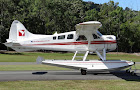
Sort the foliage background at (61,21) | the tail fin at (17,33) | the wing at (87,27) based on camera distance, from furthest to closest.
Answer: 1. the foliage background at (61,21)
2. the tail fin at (17,33)
3. the wing at (87,27)

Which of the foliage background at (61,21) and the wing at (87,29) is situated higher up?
the foliage background at (61,21)

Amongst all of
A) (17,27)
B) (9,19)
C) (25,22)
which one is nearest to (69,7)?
(25,22)

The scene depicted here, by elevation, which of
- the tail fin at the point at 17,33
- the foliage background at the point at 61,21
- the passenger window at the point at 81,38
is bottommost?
the passenger window at the point at 81,38

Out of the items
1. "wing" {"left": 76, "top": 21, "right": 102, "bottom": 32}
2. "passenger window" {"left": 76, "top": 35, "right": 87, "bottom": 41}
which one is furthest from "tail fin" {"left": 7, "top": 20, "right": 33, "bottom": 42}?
"wing" {"left": 76, "top": 21, "right": 102, "bottom": 32}

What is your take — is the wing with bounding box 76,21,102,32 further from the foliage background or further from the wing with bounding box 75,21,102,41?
the foliage background

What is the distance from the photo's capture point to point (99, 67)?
15102 millimetres

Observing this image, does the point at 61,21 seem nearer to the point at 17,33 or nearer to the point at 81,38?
the point at 17,33

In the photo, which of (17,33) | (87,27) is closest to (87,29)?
(87,27)

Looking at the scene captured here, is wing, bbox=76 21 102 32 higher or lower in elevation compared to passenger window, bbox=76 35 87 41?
higher

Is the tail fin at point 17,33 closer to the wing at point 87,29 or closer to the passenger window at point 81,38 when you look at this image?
the passenger window at point 81,38

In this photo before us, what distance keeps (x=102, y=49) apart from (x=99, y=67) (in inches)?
82.1

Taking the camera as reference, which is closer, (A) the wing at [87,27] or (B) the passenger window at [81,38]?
(A) the wing at [87,27]

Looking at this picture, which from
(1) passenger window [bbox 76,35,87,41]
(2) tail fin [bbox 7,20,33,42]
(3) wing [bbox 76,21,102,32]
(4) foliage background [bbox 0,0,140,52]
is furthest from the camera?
(4) foliage background [bbox 0,0,140,52]

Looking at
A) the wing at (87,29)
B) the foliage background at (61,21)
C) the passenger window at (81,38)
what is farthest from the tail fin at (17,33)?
the foliage background at (61,21)
